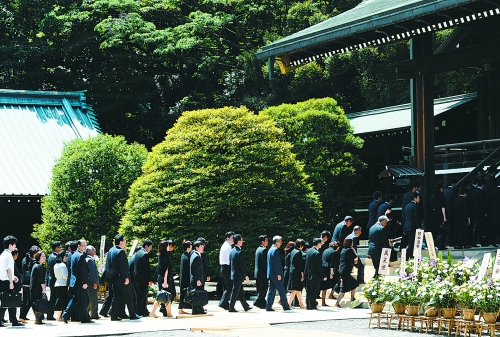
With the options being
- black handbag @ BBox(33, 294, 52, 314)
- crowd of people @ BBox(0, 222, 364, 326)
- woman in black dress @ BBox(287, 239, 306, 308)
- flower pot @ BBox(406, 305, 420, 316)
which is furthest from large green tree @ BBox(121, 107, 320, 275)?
flower pot @ BBox(406, 305, 420, 316)

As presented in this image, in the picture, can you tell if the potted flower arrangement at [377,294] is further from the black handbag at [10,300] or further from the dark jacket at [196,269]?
the black handbag at [10,300]

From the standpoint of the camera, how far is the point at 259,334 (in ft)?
45.4

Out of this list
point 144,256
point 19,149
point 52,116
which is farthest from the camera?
point 52,116

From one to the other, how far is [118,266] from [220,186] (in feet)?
19.1

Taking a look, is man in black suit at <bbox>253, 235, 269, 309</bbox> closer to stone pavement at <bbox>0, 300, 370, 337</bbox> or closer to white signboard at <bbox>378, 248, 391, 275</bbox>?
stone pavement at <bbox>0, 300, 370, 337</bbox>

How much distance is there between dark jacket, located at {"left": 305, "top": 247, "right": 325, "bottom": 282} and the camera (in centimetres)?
1806

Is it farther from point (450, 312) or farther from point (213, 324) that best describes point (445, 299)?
point (213, 324)

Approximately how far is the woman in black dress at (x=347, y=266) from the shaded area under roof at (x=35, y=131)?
41.1ft

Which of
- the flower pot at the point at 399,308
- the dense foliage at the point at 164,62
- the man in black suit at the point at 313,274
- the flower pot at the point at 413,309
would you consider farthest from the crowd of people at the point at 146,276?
the dense foliage at the point at 164,62

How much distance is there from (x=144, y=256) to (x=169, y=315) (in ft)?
4.45

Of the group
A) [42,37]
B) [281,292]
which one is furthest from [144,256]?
[42,37]

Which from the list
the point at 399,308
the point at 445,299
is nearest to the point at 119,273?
the point at 399,308

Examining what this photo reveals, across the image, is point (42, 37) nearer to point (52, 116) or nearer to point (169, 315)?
point (52, 116)

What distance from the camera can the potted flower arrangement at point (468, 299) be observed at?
13.2 metres
